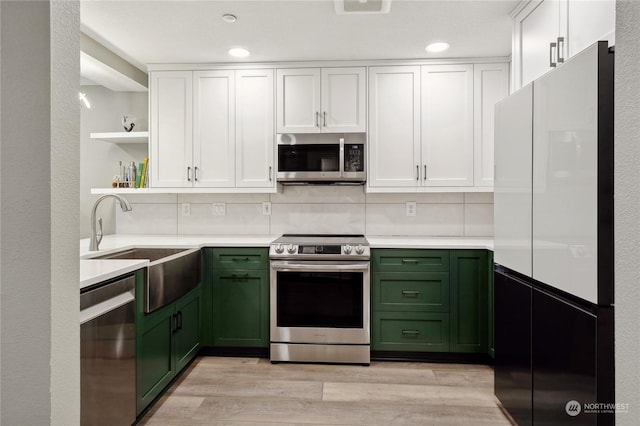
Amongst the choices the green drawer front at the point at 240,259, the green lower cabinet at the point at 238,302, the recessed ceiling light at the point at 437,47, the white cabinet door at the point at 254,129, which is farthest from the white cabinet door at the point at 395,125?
the green lower cabinet at the point at 238,302

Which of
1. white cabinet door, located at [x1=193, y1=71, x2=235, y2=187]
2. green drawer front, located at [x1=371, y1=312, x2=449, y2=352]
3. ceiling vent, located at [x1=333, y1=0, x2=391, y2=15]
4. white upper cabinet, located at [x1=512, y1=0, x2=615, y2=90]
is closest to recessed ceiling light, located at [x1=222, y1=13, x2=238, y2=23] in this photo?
ceiling vent, located at [x1=333, y1=0, x2=391, y2=15]

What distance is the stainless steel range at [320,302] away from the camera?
9.37 feet

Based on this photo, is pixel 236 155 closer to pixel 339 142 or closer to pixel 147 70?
pixel 339 142

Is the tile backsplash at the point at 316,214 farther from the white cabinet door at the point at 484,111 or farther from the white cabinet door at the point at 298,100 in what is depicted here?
the white cabinet door at the point at 298,100

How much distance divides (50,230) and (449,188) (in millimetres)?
2818

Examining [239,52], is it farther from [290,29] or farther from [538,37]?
[538,37]

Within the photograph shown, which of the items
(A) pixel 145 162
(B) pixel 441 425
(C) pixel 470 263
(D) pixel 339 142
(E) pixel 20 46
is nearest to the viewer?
(E) pixel 20 46

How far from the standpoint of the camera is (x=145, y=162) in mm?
3373

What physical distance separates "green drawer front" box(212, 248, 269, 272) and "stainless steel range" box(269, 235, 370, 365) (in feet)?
0.33

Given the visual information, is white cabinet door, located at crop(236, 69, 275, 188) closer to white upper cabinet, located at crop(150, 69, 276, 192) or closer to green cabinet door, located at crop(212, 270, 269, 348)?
white upper cabinet, located at crop(150, 69, 276, 192)

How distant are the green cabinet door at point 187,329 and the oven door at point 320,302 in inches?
22.3

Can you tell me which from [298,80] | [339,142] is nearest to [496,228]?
[339,142]

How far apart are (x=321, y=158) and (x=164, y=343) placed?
175 cm

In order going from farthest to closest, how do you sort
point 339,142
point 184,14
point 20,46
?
point 339,142, point 184,14, point 20,46
